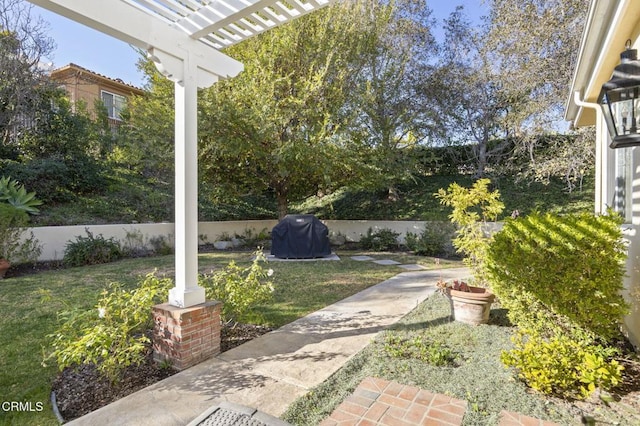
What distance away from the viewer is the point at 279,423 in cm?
227

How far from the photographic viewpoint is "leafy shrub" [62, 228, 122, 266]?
27.6 feet

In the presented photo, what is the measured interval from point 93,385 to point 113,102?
17947 millimetres

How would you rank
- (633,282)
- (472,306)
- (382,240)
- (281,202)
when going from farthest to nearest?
(281,202) → (382,240) → (472,306) → (633,282)

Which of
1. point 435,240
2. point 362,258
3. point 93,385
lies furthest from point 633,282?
point 435,240

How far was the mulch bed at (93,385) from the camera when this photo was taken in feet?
8.54

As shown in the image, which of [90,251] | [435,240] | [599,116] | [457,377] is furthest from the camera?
[435,240]

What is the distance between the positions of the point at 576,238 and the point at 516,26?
893 cm

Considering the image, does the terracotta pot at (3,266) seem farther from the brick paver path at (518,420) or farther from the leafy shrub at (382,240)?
the leafy shrub at (382,240)

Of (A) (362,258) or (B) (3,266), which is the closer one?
(B) (3,266)

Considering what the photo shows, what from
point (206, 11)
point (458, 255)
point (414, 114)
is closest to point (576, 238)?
point (206, 11)

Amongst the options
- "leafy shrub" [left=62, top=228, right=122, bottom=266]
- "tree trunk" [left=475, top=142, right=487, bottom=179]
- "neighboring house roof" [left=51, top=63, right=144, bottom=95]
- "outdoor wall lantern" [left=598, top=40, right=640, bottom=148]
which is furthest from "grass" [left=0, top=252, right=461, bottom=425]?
"neighboring house roof" [left=51, top=63, right=144, bottom=95]

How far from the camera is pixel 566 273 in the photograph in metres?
3.13

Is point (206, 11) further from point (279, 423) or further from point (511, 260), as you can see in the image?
point (511, 260)

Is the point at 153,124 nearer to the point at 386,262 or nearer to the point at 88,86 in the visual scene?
the point at 386,262
